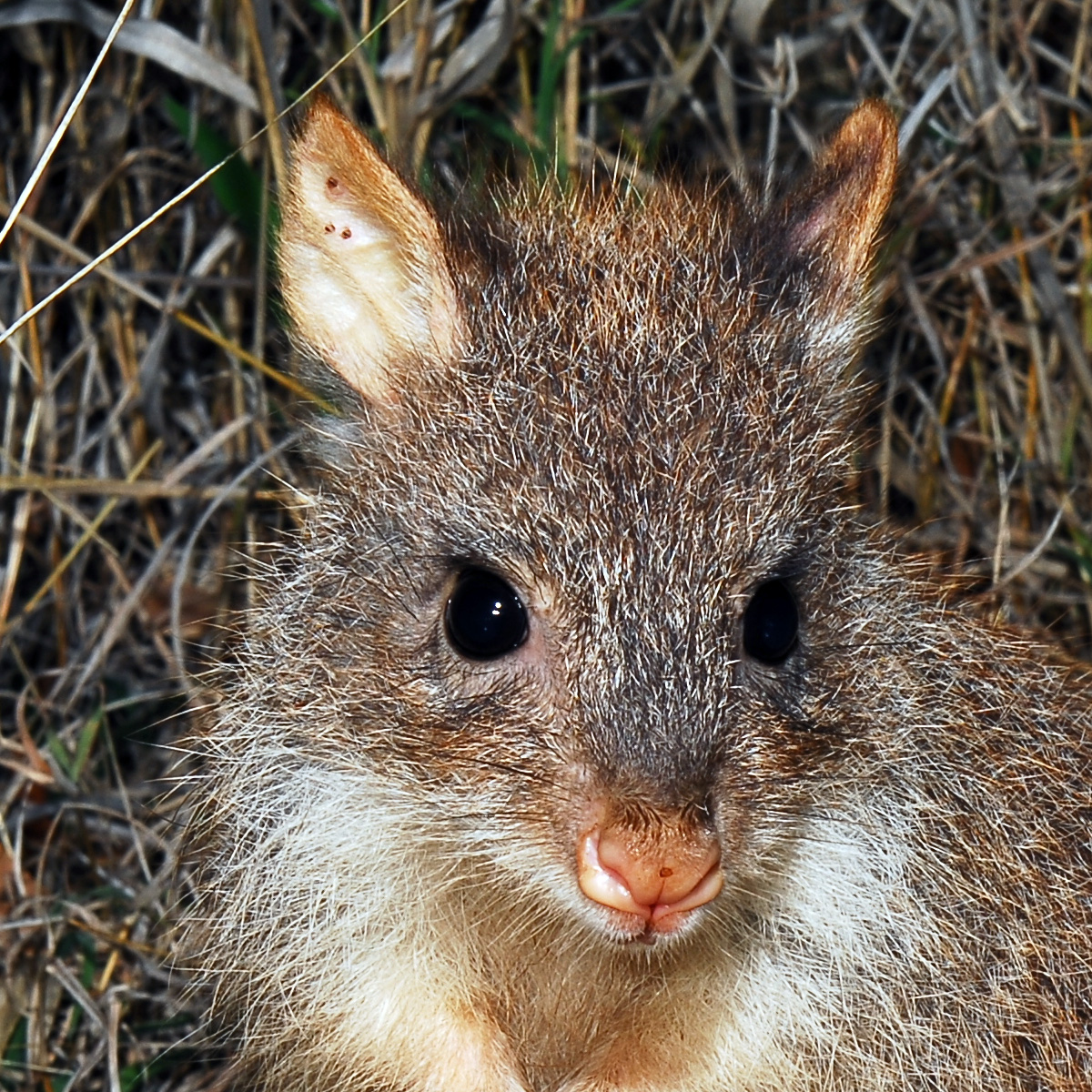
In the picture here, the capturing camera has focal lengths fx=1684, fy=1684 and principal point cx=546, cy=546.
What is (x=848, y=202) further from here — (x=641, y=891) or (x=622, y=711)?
(x=641, y=891)

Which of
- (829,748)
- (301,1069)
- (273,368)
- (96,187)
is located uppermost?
(96,187)

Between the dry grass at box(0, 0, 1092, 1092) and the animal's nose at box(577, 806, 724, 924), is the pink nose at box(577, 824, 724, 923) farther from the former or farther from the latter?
the dry grass at box(0, 0, 1092, 1092)

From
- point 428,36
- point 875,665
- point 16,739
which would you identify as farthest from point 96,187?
point 875,665

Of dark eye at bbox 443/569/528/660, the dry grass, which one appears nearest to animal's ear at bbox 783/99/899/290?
dark eye at bbox 443/569/528/660

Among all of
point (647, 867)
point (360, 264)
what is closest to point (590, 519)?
point (647, 867)

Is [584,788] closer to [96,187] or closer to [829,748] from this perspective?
[829,748]
